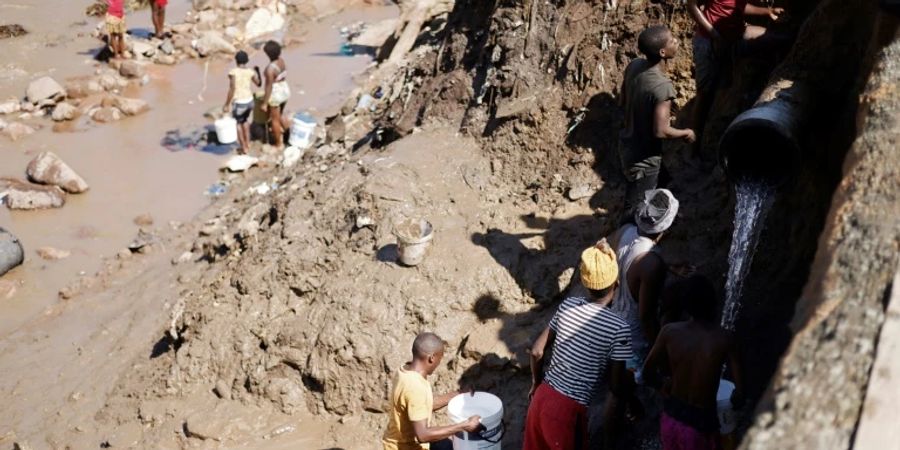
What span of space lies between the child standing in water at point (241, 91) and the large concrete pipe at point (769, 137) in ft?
26.6

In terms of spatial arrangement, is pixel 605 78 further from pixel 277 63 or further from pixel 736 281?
pixel 277 63

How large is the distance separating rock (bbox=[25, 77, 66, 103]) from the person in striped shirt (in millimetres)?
11956

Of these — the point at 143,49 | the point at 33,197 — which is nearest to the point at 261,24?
the point at 143,49

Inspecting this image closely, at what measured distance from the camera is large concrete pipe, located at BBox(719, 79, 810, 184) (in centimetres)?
456

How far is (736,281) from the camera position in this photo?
517cm

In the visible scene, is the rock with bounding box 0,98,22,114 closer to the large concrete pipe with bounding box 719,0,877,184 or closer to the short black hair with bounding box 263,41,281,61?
the short black hair with bounding box 263,41,281,61

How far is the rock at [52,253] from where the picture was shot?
34.8 feet

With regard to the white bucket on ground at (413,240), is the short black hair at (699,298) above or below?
above

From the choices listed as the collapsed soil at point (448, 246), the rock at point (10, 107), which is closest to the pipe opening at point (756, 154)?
the collapsed soil at point (448, 246)

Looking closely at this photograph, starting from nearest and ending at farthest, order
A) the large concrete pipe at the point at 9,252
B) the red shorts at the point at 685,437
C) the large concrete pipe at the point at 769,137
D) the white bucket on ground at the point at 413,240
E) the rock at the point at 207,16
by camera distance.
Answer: the red shorts at the point at 685,437
the large concrete pipe at the point at 769,137
the white bucket on ground at the point at 413,240
the large concrete pipe at the point at 9,252
the rock at the point at 207,16

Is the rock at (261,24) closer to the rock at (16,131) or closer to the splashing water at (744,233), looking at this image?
the rock at (16,131)

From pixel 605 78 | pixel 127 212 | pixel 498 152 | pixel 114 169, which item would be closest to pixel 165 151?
pixel 114 169

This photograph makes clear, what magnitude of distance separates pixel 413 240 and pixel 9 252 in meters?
5.65

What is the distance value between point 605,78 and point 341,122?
162 inches
